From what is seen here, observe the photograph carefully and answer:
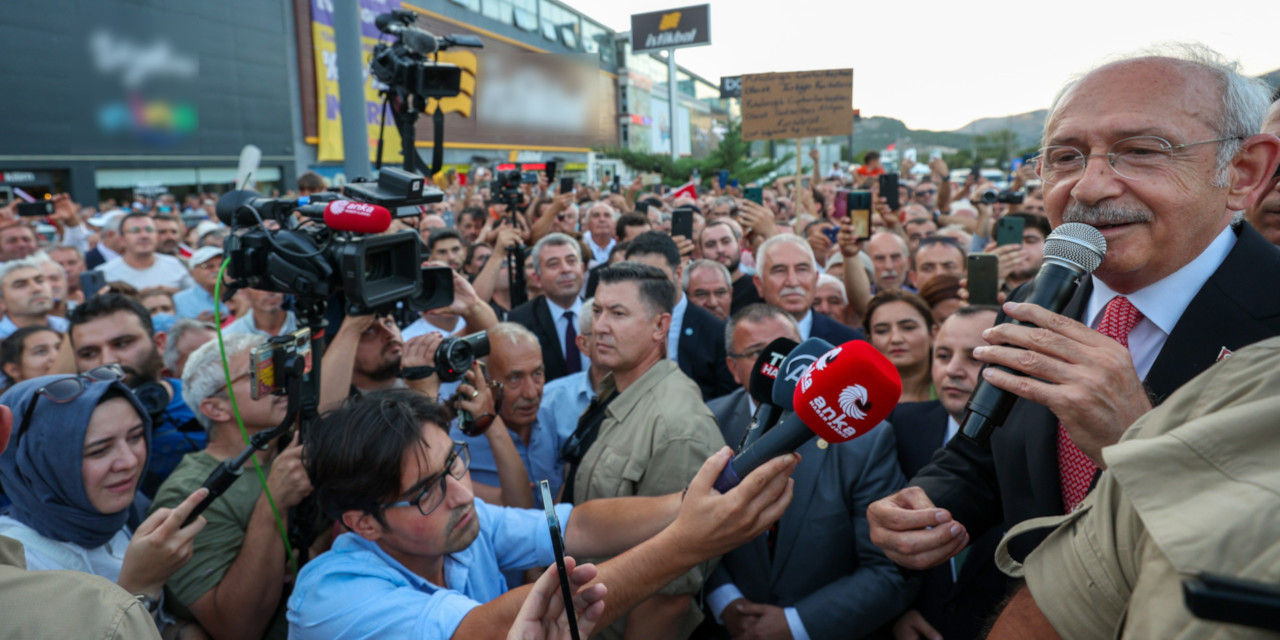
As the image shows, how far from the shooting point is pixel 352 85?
450 cm

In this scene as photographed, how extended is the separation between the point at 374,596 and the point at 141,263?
20.5ft

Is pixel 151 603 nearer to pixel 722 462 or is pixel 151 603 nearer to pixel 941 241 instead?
pixel 722 462

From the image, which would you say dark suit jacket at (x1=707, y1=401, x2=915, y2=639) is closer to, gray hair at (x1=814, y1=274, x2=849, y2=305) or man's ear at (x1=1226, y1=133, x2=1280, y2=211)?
man's ear at (x1=1226, y1=133, x2=1280, y2=211)

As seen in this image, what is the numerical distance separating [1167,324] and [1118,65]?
20.7 inches

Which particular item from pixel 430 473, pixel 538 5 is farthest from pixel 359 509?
pixel 538 5

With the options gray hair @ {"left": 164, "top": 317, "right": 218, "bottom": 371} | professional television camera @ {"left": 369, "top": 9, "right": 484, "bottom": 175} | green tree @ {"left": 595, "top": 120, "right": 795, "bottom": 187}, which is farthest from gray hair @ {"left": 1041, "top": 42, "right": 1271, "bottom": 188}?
green tree @ {"left": 595, "top": 120, "right": 795, "bottom": 187}

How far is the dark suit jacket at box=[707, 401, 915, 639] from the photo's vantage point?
247 cm

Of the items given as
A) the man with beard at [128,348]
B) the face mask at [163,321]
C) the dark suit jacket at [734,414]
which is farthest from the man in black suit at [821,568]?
the face mask at [163,321]

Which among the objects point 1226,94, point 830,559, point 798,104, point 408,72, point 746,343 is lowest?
point 830,559

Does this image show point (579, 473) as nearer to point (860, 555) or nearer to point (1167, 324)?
point (860, 555)

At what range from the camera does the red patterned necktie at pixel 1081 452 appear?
1536 millimetres

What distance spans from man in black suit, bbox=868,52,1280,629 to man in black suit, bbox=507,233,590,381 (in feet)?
11.5

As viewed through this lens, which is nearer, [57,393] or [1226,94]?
[1226,94]

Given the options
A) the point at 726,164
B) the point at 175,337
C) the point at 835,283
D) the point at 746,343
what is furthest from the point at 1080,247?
the point at 726,164
